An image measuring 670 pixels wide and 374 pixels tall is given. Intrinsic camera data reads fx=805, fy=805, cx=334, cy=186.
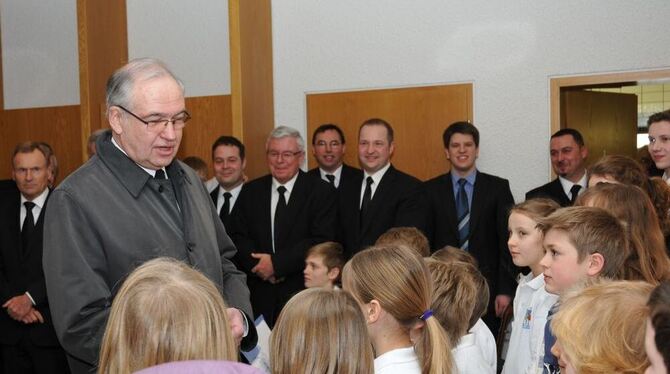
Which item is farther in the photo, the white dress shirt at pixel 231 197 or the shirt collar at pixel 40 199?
the white dress shirt at pixel 231 197

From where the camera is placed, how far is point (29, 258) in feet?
15.0

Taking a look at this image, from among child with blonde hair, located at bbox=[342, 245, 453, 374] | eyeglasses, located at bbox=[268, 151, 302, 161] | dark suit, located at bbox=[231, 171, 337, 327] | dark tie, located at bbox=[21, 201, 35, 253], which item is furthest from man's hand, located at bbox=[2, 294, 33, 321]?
child with blonde hair, located at bbox=[342, 245, 453, 374]

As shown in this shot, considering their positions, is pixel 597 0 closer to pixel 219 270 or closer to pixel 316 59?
pixel 316 59

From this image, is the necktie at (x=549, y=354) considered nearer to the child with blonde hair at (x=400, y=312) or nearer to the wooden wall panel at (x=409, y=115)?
the child with blonde hair at (x=400, y=312)

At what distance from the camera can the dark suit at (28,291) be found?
4.50 m

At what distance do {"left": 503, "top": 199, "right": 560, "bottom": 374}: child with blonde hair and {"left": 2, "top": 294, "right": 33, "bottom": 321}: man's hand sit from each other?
2672mm

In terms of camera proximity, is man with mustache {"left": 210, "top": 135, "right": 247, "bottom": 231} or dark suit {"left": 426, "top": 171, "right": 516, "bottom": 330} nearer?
dark suit {"left": 426, "top": 171, "right": 516, "bottom": 330}

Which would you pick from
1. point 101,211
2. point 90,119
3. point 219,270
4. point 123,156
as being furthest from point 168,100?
point 90,119

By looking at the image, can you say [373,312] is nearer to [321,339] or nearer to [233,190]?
[321,339]

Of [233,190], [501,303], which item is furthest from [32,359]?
[501,303]

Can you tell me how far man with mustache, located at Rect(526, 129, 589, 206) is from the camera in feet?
16.0

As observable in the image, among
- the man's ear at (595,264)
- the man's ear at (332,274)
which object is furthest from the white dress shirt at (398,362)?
the man's ear at (332,274)

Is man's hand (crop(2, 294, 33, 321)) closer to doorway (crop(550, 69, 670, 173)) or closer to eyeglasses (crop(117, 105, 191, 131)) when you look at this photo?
eyeglasses (crop(117, 105, 191, 131))

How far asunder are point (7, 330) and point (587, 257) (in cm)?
Answer: 336
